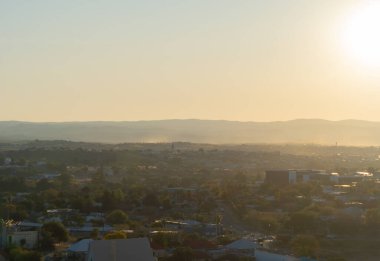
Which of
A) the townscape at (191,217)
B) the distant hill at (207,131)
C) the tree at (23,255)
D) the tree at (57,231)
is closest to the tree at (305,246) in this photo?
the townscape at (191,217)

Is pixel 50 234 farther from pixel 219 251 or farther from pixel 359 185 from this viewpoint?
pixel 359 185

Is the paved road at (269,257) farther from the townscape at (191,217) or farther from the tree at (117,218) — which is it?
the tree at (117,218)

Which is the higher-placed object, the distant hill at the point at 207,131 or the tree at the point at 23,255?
the distant hill at the point at 207,131

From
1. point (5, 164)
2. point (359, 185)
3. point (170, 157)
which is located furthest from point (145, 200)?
point (170, 157)

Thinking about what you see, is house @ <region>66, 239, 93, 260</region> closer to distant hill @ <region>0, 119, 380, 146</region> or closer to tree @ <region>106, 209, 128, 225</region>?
tree @ <region>106, 209, 128, 225</region>

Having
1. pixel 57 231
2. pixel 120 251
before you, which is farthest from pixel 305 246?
pixel 57 231

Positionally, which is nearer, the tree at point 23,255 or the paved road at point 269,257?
the paved road at point 269,257

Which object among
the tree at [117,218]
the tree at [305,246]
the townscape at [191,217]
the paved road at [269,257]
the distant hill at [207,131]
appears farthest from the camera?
the distant hill at [207,131]

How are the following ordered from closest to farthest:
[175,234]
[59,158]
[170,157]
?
[175,234], [59,158], [170,157]
